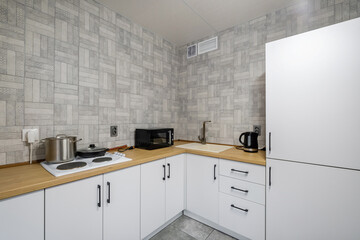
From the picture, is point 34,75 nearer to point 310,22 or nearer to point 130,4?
point 130,4

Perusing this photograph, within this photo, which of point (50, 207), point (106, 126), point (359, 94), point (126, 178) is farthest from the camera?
point (106, 126)

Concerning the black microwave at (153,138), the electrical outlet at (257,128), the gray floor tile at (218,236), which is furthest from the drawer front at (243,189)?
the black microwave at (153,138)

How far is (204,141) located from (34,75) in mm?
2025

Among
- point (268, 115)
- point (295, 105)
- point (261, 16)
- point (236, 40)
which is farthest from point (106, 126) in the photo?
point (261, 16)

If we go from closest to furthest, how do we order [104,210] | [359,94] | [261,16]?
[359,94] → [104,210] → [261,16]

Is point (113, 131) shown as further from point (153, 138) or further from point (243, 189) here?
point (243, 189)

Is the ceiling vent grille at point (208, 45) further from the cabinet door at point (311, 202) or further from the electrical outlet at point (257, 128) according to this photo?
the cabinet door at point (311, 202)

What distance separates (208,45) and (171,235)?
2.58m

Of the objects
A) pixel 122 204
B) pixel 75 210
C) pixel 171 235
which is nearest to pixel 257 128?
pixel 171 235

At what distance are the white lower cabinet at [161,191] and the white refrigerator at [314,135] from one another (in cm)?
93

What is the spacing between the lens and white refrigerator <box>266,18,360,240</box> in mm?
1104

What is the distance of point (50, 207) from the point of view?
0.95 m

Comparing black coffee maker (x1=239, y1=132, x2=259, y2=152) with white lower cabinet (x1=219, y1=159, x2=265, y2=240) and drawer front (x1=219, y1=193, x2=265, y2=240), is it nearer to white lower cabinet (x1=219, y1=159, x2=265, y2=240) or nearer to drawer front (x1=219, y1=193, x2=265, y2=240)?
white lower cabinet (x1=219, y1=159, x2=265, y2=240)

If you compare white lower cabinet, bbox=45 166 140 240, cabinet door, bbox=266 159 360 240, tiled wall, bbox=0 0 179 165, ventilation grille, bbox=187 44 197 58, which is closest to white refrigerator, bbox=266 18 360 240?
cabinet door, bbox=266 159 360 240
